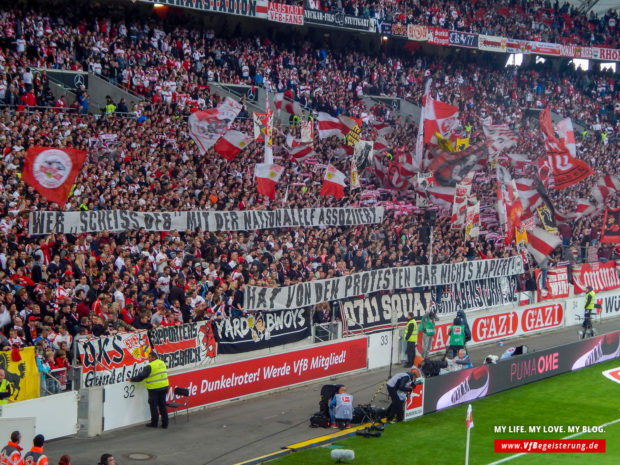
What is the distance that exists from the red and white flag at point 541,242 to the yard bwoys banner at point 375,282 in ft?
2.02

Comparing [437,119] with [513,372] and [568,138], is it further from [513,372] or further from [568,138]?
[513,372]

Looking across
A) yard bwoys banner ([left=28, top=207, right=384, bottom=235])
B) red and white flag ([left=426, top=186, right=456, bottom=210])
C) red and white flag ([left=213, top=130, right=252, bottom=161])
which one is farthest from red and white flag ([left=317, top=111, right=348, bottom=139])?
red and white flag ([left=213, top=130, right=252, bottom=161])

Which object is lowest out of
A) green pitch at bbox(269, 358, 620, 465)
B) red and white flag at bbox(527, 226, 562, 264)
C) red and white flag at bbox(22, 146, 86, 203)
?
green pitch at bbox(269, 358, 620, 465)

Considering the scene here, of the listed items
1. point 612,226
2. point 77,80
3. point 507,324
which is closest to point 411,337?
point 507,324

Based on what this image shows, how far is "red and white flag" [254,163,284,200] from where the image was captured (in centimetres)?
2541

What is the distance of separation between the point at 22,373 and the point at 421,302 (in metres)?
13.4

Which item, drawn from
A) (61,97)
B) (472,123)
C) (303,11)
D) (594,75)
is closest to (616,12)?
(594,75)

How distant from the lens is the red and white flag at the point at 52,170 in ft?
58.0

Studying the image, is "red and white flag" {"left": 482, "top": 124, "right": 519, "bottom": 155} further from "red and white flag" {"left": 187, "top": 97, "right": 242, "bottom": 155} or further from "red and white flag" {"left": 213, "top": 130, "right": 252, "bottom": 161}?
"red and white flag" {"left": 187, "top": 97, "right": 242, "bottom": 155}

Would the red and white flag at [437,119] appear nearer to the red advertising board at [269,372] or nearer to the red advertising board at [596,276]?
the red advertising board at [596,276]

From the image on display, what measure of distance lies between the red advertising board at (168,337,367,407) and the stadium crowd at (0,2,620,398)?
150cm

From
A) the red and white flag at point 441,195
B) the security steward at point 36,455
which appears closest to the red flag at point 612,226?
the red and white flag at point 441,195

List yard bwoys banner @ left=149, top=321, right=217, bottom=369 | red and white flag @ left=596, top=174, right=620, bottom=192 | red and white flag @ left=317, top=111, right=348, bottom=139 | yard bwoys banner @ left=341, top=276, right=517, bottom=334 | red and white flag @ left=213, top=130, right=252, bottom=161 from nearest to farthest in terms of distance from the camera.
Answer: yard bwoys banner @ left=149, top=321, right=217, bottom=369
yard bwoys banner @ left=341, top=276, right=517, bottom=334
red and white flag @ left=213, top=130, right=252, bottom=161
red and white flag @ left=317, top=111, right=348, bottom=139
red and white flag @ left=596, top=174, right=620, bottom=192

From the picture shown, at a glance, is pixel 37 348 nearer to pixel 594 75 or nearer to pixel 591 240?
pixel 591 240
